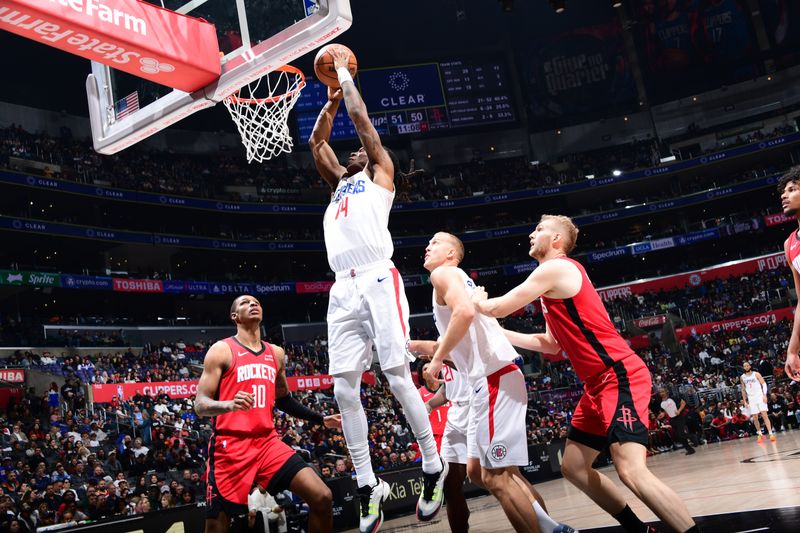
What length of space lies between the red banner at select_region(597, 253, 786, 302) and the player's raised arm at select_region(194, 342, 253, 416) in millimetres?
33028

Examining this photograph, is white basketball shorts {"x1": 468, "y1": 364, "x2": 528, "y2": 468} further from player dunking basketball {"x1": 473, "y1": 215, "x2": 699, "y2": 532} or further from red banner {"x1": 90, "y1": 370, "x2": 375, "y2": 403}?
red banner {"x1": 90, "y1": 370, "x2": 375, "y2": 403}

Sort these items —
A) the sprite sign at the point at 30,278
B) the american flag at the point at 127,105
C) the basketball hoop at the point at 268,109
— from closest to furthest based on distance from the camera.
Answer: the american flag at the point at 127,105
the basketball hoop at the point at 268,109
the sprite sign at the point at 30,278

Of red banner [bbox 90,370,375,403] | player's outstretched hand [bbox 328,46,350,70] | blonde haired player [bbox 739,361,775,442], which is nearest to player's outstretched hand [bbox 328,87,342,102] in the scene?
player's outstretched hand [bbox 328,46,350,70]

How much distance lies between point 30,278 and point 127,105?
863 inches

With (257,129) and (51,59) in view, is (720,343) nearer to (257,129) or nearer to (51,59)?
(257,129)

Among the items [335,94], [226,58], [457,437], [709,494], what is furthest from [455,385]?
[226,58]

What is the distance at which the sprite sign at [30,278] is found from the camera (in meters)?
25.3

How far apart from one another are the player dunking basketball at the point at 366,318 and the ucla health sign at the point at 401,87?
34.3m

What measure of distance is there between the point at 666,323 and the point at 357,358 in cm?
3039

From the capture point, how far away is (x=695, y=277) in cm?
3675

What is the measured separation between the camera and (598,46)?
4191 centimetres

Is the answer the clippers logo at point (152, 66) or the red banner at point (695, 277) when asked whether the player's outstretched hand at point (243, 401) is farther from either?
the red banner at point (695, 277)

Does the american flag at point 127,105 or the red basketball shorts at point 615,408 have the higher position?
the american flag at point 127,105

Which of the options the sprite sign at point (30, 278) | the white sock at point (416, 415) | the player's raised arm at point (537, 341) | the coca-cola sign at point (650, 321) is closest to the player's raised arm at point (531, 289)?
the player's raised arm at point (537, 341)
